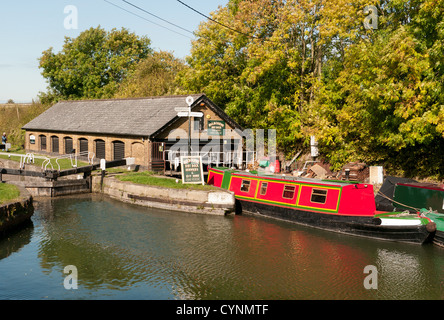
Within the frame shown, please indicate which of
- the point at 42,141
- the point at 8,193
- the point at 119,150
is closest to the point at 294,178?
the point at 8,193

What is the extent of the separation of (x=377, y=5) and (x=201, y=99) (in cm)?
1376

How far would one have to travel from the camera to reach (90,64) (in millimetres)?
56781

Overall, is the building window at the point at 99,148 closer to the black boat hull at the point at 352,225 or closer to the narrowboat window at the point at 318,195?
the black boat hull at the point at 352,225

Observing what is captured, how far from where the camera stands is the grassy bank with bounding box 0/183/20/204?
16.6 meters

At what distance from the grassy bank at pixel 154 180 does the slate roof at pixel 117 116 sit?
2798 millimetres

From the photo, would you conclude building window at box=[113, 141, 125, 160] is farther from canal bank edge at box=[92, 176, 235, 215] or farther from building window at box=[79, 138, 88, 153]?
canal bank edge at box=[92, 176, 235, 215]

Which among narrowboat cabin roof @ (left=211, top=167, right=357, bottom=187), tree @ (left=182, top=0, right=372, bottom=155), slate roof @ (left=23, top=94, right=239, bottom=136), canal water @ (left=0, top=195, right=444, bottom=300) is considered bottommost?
canal water @ (left=0, top=195, right=444, bottom=300)

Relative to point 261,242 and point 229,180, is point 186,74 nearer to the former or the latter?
point 229,180

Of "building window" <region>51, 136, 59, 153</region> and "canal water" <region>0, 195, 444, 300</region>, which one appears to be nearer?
"canal water" <region>0, 195, 444, 300</region>

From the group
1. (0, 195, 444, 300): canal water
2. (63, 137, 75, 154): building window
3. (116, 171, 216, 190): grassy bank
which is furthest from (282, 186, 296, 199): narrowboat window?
(63, 137, 75, 154): building window

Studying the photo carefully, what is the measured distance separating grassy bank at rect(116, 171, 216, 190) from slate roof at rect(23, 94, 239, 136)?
280 centimetres

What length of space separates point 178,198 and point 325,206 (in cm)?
767

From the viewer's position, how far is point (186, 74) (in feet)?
119

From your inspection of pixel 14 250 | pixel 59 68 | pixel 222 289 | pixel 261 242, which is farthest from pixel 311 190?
pixel 59 68
